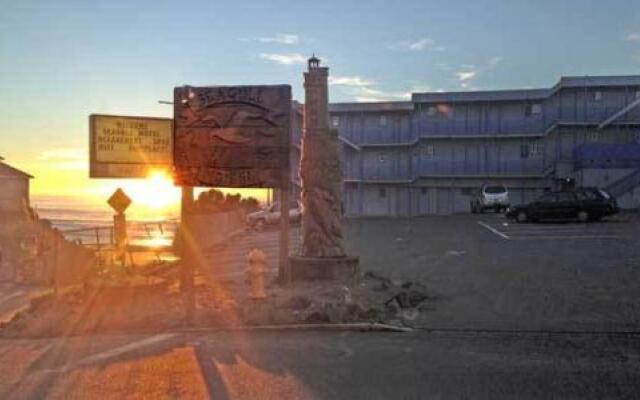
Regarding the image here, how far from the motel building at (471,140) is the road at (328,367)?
134 ft

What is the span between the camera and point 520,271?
17.2 m

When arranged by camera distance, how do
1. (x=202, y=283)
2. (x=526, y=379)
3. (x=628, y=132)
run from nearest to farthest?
(x=526, y=379)
(x=202, y=283)
(x=628, y=132)

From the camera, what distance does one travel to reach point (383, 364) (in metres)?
8.58

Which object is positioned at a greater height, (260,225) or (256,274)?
(260,225)

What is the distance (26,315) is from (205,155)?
15.7ft

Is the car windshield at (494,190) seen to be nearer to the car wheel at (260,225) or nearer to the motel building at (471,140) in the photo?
the motel building at (471,140)

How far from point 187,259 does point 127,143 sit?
18.6 ft

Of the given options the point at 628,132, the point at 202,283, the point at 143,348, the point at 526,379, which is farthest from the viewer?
the point at 628,132

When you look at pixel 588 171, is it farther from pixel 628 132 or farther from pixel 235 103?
pixel 235 103

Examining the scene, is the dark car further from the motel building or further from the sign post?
the sign post

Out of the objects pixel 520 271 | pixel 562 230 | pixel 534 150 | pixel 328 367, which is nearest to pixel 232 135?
pixel 328 367

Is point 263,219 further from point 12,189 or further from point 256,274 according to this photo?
point 12,189

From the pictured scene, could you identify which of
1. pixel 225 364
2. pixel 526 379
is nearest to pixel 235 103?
pixel 225 364

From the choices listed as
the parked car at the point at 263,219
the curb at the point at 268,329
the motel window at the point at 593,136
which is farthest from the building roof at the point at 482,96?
the curb at the point at 268,329
